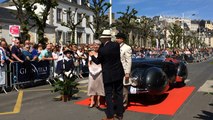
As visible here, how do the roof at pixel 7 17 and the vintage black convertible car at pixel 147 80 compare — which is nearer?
the vintage black convertible car at pixel 147 80

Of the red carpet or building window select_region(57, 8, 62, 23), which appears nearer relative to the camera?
the red carpet

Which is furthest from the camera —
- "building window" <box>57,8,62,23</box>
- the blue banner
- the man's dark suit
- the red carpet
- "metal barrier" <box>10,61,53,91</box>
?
"building window" <box>57,8,62,23</box>

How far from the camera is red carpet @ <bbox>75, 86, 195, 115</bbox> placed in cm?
884

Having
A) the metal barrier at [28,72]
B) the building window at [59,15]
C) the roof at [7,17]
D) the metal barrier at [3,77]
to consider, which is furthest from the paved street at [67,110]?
the building window at [59,15]

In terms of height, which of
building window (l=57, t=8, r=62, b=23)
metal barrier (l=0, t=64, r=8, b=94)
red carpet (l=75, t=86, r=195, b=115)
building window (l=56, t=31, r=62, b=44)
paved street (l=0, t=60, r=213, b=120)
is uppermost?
building window (l=57, t=8, r=62, b=23)

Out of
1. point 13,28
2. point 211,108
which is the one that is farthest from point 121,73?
point 13,28

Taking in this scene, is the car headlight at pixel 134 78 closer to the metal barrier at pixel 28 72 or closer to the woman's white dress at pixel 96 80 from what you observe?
the woman's white dress at pixel 96 80

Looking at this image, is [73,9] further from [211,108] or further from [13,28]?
[211,108]

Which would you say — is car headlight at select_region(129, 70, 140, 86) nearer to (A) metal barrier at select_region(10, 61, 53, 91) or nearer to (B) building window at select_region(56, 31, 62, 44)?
(A) metal barrier at select_region(10, 61, 53, 91)

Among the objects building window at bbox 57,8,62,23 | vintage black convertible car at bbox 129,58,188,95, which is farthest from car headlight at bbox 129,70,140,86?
building window at bbox 57,8,62,23

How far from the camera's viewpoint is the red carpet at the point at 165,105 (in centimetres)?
884

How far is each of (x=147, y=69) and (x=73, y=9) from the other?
50.3 meters

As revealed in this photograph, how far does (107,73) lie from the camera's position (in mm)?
7379

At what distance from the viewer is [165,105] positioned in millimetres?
9516
